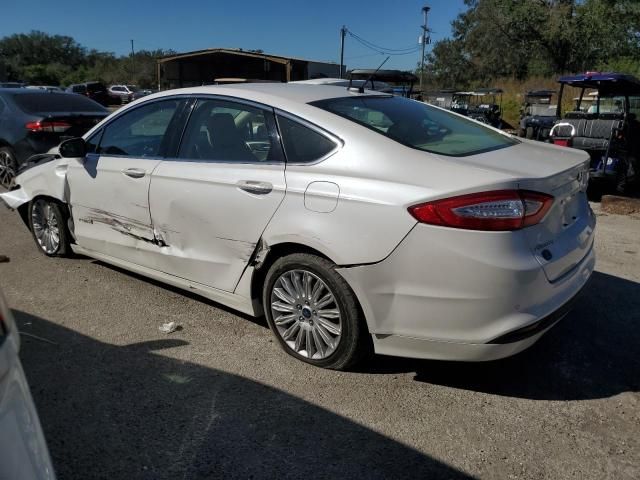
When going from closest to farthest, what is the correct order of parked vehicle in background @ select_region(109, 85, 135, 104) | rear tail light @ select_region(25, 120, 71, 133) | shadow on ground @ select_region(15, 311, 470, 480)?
shadow on ground @ select_region(15, 311, 470, 480) → rear tail light @ select_region(25, 120, 71, 133) → parked vehicle in background @ select_region(109, 85, 135, 104)

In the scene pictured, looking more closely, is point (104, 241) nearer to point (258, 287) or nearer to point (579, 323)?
point (258, 287)

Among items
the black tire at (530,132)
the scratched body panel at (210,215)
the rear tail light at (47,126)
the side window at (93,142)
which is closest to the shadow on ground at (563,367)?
the scratched body panel at (210,215)

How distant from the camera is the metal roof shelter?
3020 cm

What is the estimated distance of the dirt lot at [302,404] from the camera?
243 cm

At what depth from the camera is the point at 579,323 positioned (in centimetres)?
379

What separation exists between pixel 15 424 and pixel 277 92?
2.64 meters

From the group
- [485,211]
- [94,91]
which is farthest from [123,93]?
[485,211]

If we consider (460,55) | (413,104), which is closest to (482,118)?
(413,104)

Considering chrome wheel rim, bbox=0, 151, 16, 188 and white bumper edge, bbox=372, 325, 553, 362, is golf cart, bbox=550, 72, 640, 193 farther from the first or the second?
chrome wheel rim, bbox=0, 151, 16, 188

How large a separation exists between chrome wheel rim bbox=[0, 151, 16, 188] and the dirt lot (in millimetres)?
4875

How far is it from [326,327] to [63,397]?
4.78ft

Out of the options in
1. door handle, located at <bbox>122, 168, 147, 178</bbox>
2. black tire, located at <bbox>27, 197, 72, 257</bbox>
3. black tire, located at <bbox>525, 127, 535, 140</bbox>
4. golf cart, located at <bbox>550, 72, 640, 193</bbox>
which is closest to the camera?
door handle, located at <bbox>122, 168, 147, 178</bbox>

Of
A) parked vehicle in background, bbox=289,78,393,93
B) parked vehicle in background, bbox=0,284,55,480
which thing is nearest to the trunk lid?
parked vehicle in background, bbox=289,78,393,93

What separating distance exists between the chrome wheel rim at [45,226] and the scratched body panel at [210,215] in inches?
65.0
